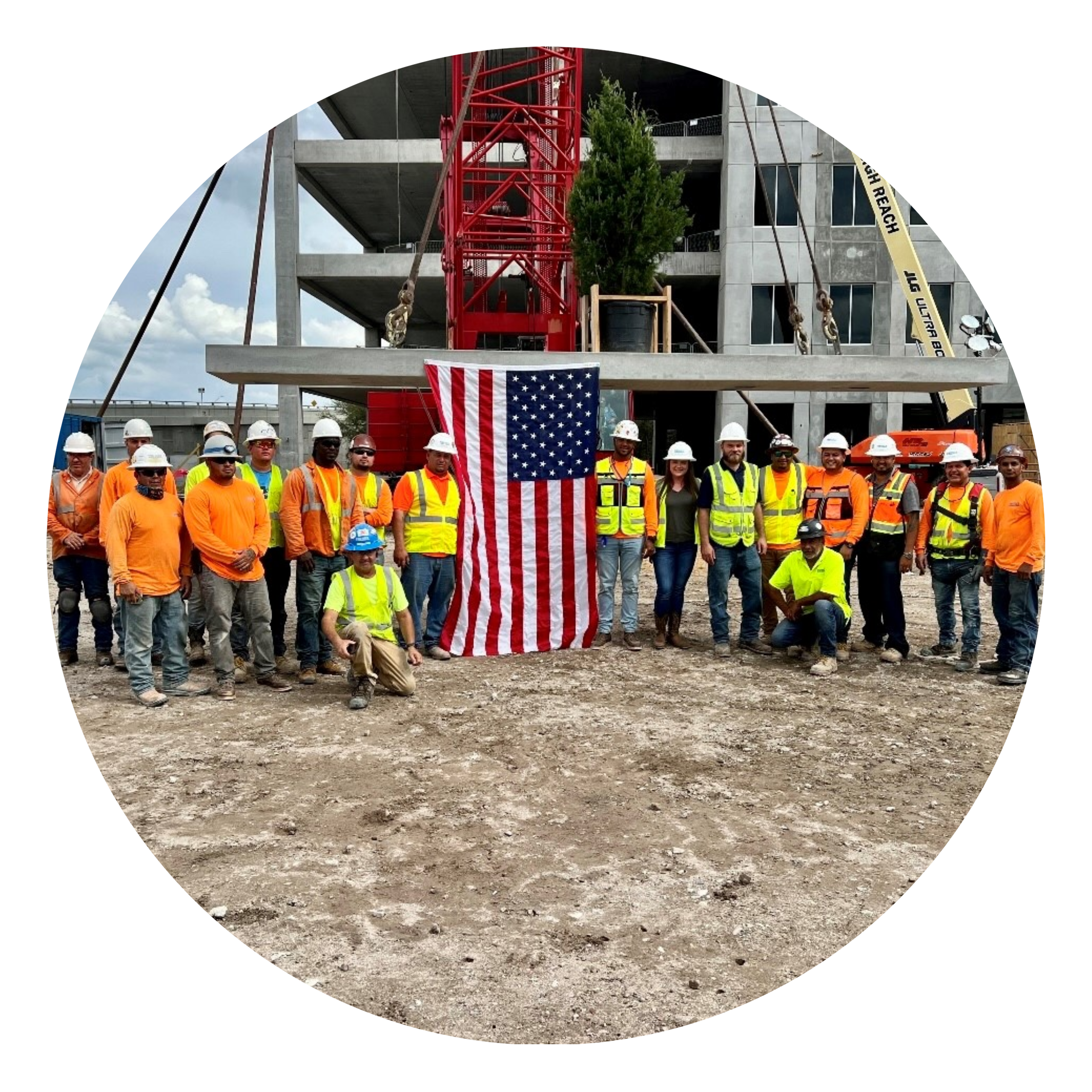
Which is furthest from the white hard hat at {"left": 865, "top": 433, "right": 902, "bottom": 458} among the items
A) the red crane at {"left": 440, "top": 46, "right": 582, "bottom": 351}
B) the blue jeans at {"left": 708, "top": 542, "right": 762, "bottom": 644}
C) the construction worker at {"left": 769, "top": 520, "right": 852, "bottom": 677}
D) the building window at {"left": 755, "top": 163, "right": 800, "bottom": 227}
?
the building window at {"left": 755, "top": 163, "right": 800, "bottom": 227}

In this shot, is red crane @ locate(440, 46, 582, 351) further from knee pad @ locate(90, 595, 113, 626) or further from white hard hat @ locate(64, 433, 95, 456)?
knee pad @ locate(90, 595, 113, 626)

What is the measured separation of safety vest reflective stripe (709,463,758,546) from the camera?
8.91 m

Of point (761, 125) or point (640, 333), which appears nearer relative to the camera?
point (640, 333)

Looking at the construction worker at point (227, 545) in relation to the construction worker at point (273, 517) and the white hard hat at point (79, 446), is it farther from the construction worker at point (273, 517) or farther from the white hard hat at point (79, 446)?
the white hard hat at point (79, 446)

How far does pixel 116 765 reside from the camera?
5.64 m

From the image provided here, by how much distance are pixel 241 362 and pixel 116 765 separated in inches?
129

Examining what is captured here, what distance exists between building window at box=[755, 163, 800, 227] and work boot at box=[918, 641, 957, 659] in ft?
72.4

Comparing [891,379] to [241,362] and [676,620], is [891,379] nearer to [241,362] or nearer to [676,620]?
[676,620]

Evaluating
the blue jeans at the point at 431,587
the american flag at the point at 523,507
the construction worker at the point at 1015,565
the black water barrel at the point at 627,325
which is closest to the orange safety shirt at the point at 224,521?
the blue jeans at the point at 431,587

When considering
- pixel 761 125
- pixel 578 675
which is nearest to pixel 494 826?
pixel 578 675

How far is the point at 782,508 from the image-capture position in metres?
9.08

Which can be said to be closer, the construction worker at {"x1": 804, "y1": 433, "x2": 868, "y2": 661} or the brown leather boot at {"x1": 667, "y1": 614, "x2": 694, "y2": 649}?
the construction worker at {"x1": 804, "y1": 433, "x2": 868, "y2": 661}

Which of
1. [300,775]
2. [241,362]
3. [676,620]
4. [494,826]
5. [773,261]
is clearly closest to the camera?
[494,826]

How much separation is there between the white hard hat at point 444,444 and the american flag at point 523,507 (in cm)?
6
